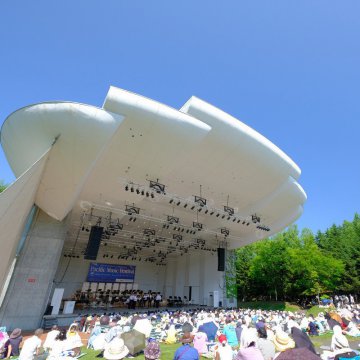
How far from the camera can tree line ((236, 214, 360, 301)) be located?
29.1m

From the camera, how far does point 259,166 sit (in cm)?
1586

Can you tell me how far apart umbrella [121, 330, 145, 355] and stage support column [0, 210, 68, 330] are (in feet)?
30.1

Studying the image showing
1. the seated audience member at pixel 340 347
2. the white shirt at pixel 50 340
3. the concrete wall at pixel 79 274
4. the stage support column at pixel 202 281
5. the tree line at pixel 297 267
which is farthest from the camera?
the tree line at pixel 297 267

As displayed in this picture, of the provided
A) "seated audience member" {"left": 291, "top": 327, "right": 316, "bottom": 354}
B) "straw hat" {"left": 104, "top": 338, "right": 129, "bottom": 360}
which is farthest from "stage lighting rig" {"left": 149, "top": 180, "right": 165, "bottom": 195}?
"seated audience member" {"left": 291, "top": 327, "right": 316, "bottom": 354}

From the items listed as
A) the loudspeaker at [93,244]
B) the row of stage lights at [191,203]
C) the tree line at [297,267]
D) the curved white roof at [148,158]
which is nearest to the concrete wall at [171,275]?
the tree line at [297,267]

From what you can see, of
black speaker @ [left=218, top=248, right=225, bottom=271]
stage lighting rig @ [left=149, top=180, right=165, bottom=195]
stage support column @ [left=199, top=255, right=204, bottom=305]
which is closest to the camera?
stage lighting rig @ [left=149, top=180, right=165, bottom=195]

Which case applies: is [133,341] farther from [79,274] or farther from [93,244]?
[79,274]

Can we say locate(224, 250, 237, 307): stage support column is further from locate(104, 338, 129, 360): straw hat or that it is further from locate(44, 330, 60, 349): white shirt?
locate(104, 338, 129, 360): straw hat

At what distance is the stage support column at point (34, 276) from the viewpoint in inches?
506

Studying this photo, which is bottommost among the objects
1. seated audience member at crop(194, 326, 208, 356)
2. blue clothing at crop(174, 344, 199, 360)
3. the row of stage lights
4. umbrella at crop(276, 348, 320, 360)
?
seated audience member at crop(194, 326, 208, 356)

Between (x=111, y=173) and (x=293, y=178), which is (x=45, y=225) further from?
(x=293, y=178)

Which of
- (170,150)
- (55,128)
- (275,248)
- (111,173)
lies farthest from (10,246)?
(275,248)

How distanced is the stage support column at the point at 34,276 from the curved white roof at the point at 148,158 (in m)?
1.09

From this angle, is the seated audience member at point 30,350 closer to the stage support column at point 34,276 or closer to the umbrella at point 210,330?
the umbrella at point 210,330
